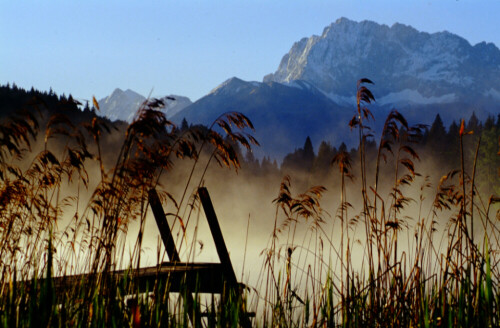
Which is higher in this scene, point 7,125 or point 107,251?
point 7,125

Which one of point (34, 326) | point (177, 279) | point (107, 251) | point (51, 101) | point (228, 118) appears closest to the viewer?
point (34, 326)

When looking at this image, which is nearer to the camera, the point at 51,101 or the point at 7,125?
the point at 7,125

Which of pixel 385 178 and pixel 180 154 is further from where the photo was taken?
pixel 385 178

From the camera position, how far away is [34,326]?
2.88 metres

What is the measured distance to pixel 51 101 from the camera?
67.9 m

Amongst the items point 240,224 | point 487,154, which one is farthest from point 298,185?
point 487,154

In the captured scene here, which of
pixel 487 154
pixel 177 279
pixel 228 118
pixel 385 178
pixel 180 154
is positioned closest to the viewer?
pixel 228 118

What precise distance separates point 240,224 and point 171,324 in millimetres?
80021

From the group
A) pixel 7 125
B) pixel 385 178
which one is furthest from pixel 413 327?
pixel 385 178

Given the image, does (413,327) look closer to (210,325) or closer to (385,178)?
(210,325)

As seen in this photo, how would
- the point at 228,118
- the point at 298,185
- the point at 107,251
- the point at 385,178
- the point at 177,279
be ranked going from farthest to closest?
1. the point at 298,185
2. the point at 385,178
3. the point at 177,279
4. the point at 228,118
5. the point at 107,251

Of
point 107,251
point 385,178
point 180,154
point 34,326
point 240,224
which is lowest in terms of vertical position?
point 34,326

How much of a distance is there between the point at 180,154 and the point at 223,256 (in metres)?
1.84

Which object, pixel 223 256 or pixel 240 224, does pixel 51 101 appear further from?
pixel 223 256
